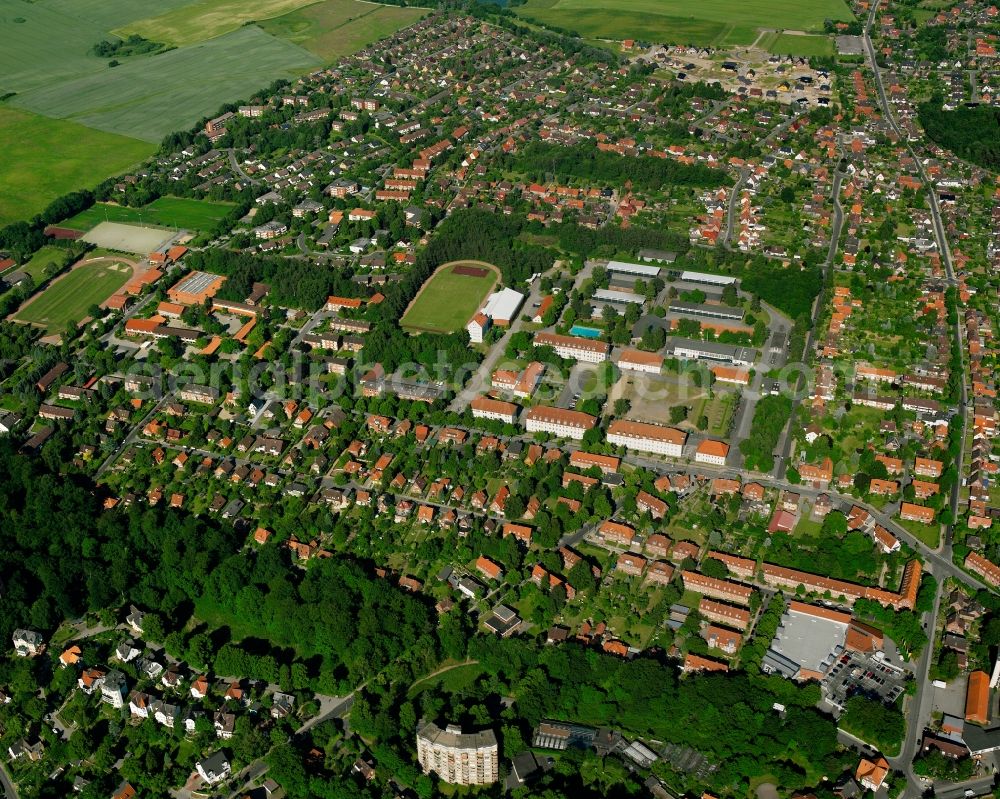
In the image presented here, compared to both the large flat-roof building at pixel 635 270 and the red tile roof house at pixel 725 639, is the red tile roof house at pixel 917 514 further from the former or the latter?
the large flat-roof building at pixel 635 270

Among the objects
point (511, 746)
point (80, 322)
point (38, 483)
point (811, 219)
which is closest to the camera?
point (511, 746)

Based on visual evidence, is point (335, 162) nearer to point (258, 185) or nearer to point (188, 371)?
point (258, 185)

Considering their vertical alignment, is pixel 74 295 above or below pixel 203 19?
below

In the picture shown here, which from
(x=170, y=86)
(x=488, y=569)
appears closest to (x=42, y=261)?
(x=170, y=86)

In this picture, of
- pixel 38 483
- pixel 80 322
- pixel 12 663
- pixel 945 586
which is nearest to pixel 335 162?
pixel 80 322

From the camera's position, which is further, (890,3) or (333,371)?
(890,3)

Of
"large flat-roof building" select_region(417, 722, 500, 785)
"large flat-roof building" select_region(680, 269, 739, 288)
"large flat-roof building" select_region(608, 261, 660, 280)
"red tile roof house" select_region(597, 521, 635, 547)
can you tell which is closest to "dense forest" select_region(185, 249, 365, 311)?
"large flat-roof building" select_region(608, 261, 660, 280)

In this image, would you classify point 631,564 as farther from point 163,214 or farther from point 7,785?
point 163,214
